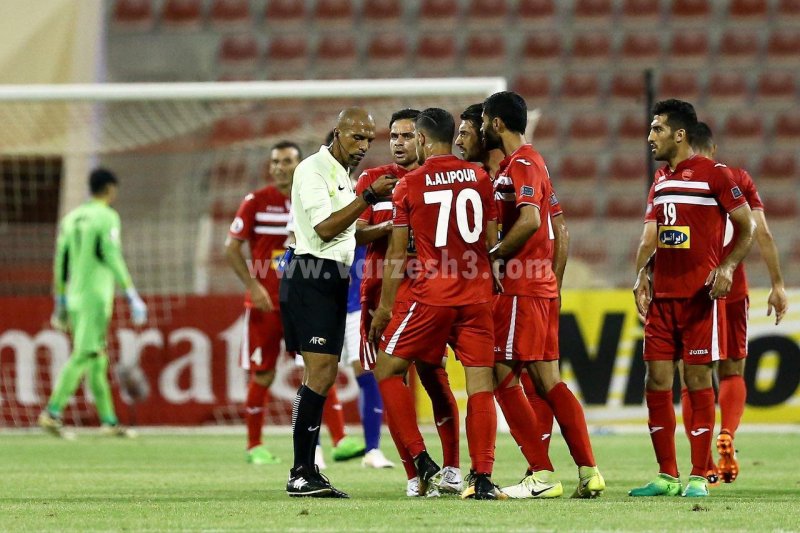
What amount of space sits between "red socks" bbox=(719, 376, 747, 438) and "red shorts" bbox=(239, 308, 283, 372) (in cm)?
323

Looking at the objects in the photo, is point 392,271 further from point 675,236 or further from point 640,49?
point 640,49

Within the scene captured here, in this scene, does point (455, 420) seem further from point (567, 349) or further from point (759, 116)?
point (759, 116)

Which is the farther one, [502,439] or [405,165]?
[502,439]

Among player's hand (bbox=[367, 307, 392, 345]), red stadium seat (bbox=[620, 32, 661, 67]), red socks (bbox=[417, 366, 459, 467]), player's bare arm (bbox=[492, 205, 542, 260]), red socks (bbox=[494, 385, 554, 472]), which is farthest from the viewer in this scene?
red stadium seat (bbox=[620, 32, 661, 67])

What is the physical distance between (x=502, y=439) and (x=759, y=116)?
26.4ft

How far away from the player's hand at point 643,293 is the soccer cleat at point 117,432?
6.36 metres

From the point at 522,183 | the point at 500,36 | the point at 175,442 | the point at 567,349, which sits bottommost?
the point at 175,442

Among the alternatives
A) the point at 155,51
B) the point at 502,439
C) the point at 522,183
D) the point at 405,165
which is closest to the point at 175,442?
the point at 502,439

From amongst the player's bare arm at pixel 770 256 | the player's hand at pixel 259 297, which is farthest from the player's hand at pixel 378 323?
the player's hand at pixel 259 297

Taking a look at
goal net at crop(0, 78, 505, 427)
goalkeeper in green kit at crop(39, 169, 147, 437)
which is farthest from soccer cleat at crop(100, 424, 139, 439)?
goal net at crop(0, 78, 505, 427)

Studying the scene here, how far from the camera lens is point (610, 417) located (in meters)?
12.5

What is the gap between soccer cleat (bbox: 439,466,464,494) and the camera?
22.4ft

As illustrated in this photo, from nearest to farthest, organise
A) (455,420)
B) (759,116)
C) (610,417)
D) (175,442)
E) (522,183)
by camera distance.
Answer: (522,183) → (455,420) → (175,442) → (610,417) → (759,116)

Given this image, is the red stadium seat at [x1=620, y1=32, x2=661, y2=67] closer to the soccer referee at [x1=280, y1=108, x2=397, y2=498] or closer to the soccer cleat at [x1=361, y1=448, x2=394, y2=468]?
the soccer cleat at [x1=361, y1=448, x2=394, y2=468]
